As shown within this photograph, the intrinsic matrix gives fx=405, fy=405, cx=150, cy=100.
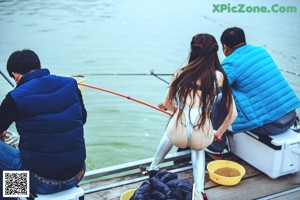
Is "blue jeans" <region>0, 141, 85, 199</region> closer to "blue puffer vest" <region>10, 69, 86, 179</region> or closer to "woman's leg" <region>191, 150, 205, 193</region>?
"blue puffer vest" <region>10, 69, 86, 179</region>

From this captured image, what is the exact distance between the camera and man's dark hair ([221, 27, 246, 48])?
323cm

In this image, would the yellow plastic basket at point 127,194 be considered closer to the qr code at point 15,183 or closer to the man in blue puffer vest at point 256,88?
the qr code at point 15,183

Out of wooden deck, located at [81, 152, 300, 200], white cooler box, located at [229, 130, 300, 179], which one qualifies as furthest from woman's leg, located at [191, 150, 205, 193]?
white cooler box, located at [229, 130, 300, 179]

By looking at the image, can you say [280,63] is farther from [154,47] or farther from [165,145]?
[165,145]

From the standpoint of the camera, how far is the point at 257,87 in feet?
10.6

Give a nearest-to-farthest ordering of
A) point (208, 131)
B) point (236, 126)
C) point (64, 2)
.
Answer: point (208, 131), point (236, 126), point (64, 2)

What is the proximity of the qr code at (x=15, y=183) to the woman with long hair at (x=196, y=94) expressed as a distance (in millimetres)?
949

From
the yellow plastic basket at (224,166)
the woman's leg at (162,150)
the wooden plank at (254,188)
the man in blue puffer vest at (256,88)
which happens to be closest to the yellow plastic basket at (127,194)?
the woman's leg at (162,150)

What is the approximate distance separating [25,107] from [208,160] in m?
1.93

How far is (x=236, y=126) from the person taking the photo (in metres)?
3.38

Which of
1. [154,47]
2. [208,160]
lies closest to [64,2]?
[154,47]

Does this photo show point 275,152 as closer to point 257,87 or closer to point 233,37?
point 257,87

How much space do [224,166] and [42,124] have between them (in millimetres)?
1752

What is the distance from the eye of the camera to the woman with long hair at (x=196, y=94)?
277 cm
